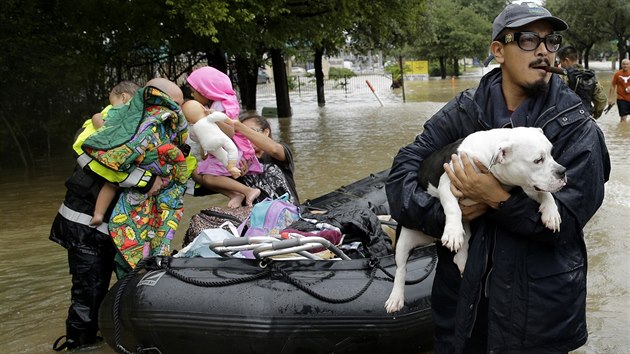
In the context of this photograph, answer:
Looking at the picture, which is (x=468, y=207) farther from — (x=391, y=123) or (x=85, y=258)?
(x=391, y=123)

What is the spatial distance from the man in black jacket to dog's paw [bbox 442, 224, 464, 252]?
7 centimetres

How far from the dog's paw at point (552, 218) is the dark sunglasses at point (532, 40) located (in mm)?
589

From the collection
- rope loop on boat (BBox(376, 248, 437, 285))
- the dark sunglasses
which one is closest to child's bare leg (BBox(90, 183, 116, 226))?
rope loop on boat (BBox(376, 248, 437, 285))

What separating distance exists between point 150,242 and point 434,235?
260 centimetres

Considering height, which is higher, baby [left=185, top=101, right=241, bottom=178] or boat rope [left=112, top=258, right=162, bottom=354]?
baby [left=185, top=101, right=241, bottom=178]

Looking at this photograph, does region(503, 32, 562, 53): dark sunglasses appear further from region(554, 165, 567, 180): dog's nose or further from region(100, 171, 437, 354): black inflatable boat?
region(100, 171, 437, 354): black inflatable boat

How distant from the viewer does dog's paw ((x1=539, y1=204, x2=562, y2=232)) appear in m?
2.03

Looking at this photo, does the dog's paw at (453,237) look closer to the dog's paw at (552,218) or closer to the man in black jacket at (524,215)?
the man in black jacket at (524,215)

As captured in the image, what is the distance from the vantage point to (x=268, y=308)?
368 cm

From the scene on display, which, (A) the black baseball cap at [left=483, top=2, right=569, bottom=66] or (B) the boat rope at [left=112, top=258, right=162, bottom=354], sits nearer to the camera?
(A) the black baseball cap at [left=483, top=2, right=569, bottom=66]

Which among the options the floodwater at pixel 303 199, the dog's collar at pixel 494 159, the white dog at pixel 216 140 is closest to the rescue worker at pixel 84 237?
the floodwater at pixel 303 199

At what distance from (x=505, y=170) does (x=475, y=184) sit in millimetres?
121

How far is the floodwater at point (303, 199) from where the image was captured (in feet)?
16.6

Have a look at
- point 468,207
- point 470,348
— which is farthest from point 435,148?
point 470,348
